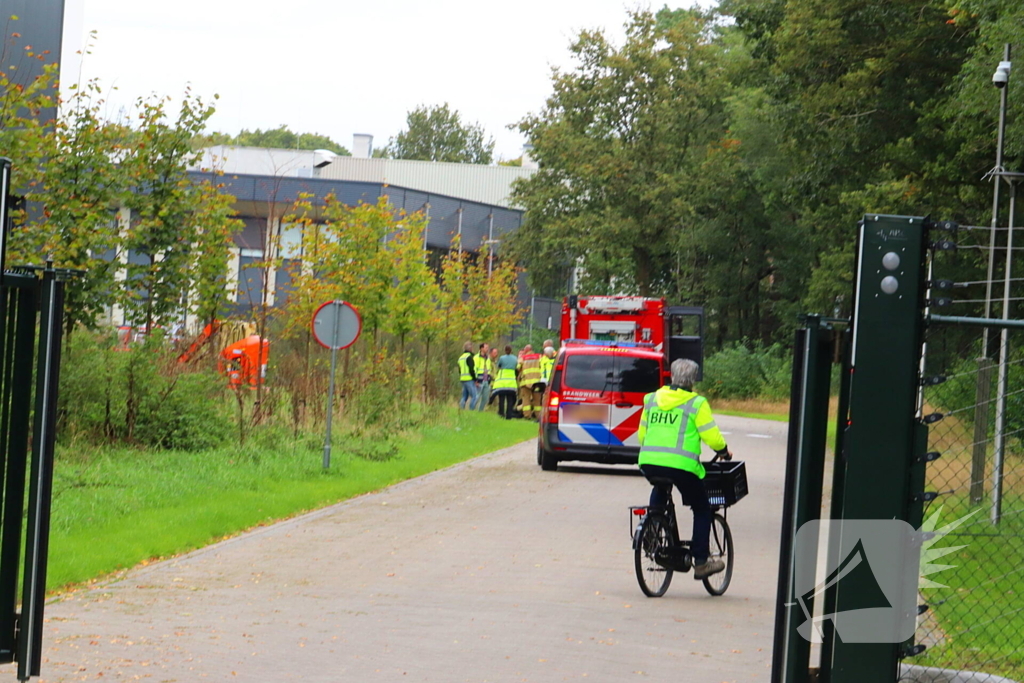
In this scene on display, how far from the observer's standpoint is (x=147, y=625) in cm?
886

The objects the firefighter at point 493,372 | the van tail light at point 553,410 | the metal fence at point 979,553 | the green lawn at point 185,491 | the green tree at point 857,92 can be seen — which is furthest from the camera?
the firefighter at point 493,372

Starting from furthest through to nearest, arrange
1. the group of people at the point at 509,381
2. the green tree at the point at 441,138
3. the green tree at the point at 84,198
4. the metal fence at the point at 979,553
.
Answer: the green tree at the point at 441,138 < the group of people at the point at 509,381 < the green tree at the point at 84,198 < the metal fence at the point at 979,553

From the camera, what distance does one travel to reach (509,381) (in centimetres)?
3556

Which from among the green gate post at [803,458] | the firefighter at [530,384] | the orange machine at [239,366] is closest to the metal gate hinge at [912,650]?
the green gate post at [803,458]

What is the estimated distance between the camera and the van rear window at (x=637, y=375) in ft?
73.0

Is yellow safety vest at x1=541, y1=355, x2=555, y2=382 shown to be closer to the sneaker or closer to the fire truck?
the fire truck

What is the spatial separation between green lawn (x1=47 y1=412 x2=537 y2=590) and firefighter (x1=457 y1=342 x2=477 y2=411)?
10.1m

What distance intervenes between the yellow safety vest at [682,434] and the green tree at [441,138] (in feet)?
372

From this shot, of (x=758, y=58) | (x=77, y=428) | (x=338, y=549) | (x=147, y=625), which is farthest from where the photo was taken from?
(x=758, y=58)

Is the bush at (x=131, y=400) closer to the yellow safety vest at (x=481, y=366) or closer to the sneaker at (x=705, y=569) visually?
the sneaker at (x=705, y=569)

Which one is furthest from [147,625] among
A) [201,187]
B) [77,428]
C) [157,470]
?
[201,187]

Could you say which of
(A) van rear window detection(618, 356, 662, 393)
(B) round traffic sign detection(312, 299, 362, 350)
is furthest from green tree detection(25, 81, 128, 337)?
(A) van rear window detection(618, 356, 662, 393)

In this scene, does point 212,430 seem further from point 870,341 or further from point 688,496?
point 870,341

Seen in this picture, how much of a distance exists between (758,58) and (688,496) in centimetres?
2160
